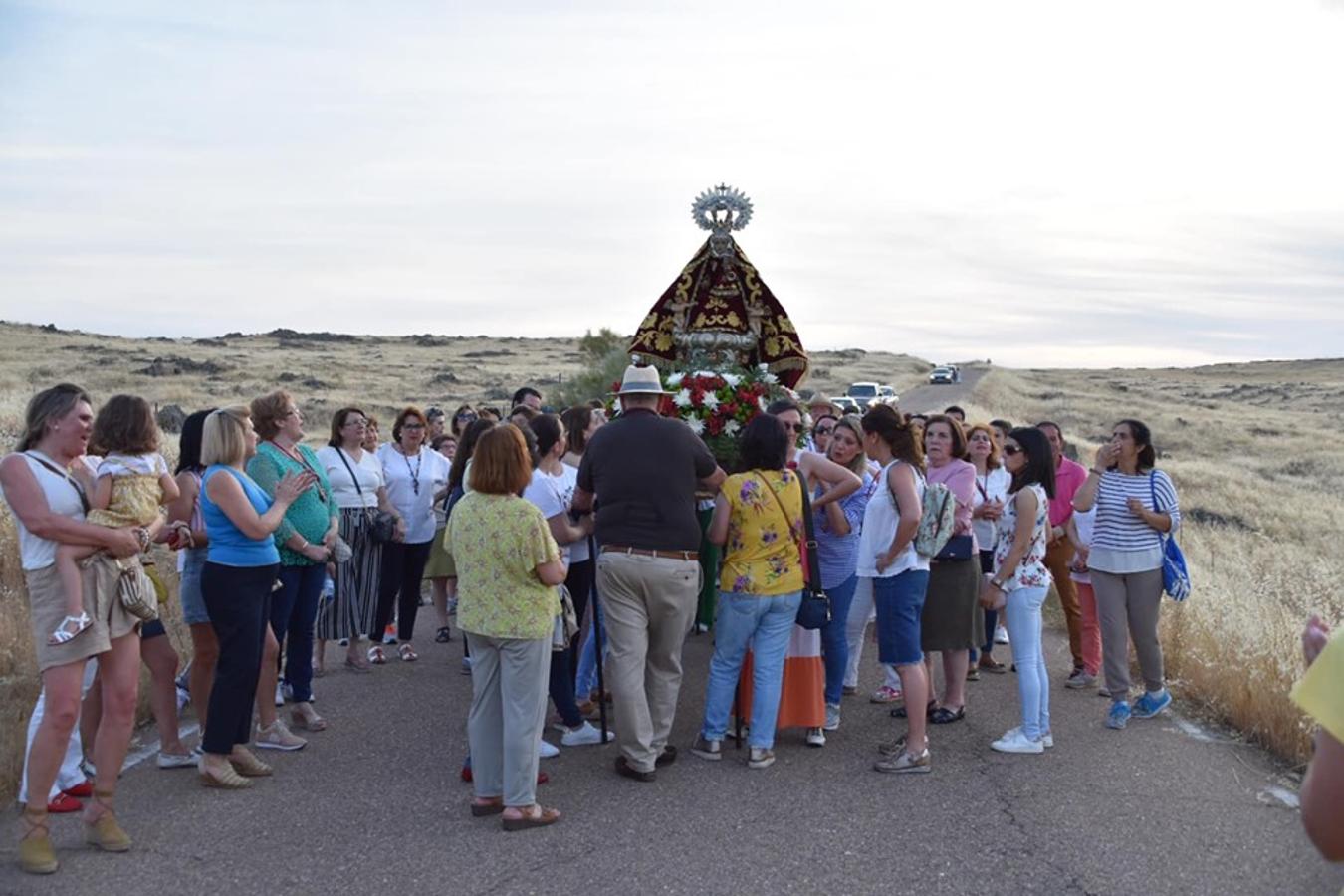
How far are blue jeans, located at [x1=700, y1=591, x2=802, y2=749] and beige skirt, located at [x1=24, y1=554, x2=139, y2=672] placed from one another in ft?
10.4

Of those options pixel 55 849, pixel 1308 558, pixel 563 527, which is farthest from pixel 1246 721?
pixel 1308 558

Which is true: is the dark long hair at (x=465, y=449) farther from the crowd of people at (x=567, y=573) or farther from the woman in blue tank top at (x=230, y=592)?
the woman in blue tank top at (x=230, y=592)

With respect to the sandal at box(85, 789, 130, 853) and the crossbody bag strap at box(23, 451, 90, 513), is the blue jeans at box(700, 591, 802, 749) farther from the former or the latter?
the crossbody bag strap at box(23, 451, 90, 513)

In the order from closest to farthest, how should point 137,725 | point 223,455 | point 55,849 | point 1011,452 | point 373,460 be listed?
point 55,849
point 223,455
point 137,725
point 1011,452
point 373,460

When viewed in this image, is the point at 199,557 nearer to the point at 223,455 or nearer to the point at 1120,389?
the point at 223,455

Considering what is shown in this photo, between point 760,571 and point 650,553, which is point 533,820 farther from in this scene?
point 760,571

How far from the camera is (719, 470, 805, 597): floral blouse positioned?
22.7 feet

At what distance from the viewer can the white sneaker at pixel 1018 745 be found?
7.23m

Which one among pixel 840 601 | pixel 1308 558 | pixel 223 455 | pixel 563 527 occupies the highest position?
pixel 223 455

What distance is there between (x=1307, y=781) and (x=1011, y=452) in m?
6.29

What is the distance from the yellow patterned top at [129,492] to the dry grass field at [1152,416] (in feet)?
5.63

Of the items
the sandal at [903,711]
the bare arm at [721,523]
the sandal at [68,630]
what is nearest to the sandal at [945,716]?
the sandal at [903,711]

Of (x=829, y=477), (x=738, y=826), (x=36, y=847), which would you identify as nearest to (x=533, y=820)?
(x=738, y=826)

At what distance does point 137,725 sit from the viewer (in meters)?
7.65
